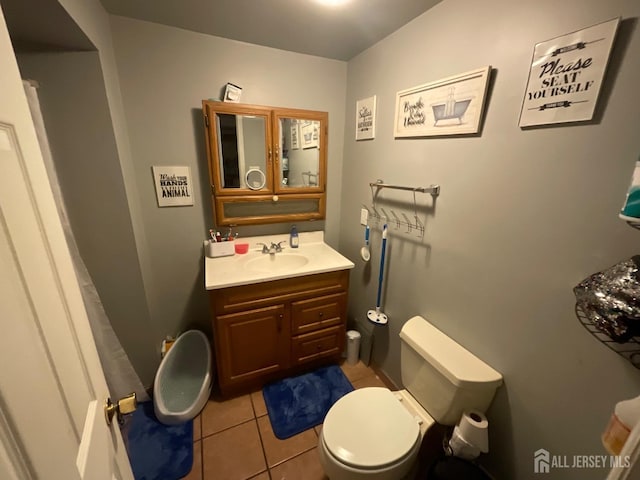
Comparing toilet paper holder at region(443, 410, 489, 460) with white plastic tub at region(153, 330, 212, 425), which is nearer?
toilet paper holder at region(443, 410, 489, 460)

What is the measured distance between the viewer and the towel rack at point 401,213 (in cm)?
132

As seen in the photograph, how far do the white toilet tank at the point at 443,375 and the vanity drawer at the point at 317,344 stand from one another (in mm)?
575

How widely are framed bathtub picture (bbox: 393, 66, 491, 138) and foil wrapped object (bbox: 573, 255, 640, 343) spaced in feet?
2.20

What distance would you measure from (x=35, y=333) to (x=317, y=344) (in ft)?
5.14

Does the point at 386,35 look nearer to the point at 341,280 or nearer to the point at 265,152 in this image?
the point at 265,152

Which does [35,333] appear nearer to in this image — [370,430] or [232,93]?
[370,430]

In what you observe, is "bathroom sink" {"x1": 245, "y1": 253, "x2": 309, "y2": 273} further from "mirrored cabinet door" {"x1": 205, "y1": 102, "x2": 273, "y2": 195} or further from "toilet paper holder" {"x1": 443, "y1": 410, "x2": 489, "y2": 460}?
"toilet paper holder" {"x1": 443, "y1": 410, "x2": 489, "y2": 460}

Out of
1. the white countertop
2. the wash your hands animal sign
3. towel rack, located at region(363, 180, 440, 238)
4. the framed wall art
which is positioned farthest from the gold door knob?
the framed wall art

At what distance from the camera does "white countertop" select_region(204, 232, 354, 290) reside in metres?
1.44

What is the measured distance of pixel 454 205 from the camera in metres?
1.22

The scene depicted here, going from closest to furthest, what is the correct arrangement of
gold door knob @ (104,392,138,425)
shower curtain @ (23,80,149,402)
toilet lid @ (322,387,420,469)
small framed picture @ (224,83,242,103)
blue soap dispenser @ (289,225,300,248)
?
gold door knob @ (104,392,138,425)
toilet lid @ (322,387,420,469)
shower curtain @ (23,80,149,402)
small framed picture @ (224,83,242,103)
blue soap dispenser @ (289,225,300,248)

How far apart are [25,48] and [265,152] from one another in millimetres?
1109

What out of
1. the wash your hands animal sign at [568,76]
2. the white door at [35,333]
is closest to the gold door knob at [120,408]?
the white door at [35,333]

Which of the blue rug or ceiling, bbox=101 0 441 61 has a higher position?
ceiling, bbox=101 0 441 61
